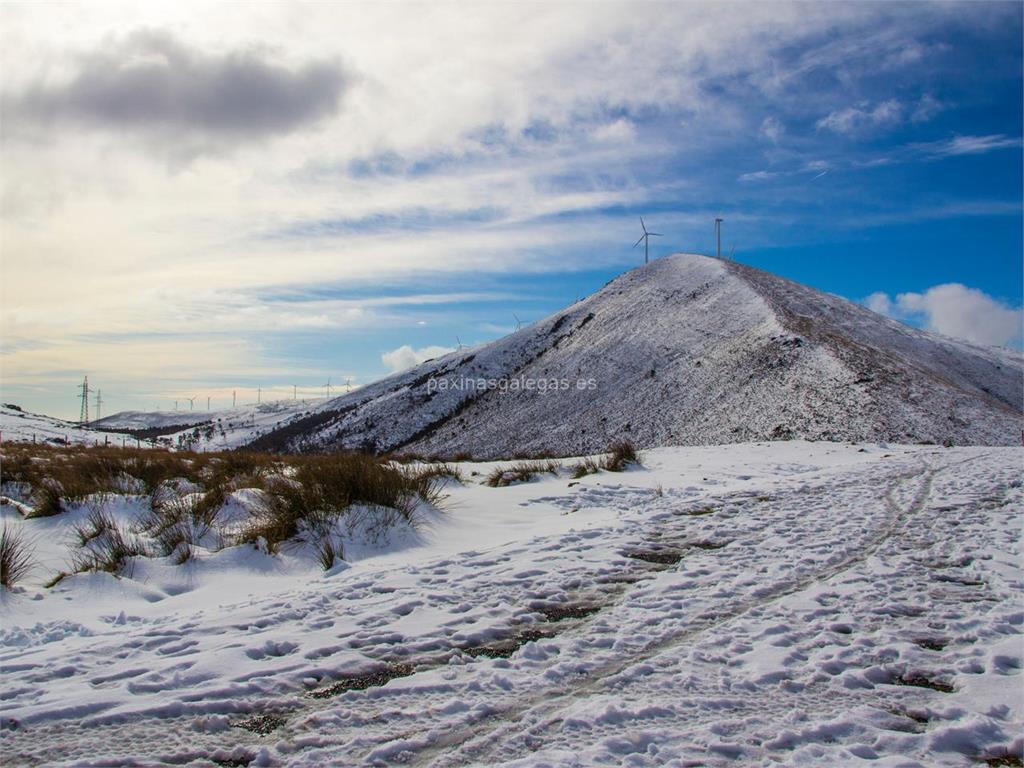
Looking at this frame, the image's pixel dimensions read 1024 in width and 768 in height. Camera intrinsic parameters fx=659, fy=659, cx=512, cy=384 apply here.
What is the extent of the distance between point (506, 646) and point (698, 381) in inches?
1693

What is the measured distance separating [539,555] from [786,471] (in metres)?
11.3

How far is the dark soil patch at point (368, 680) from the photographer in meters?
4.71

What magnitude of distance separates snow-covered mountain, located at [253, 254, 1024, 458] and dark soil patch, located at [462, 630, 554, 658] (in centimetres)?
2964

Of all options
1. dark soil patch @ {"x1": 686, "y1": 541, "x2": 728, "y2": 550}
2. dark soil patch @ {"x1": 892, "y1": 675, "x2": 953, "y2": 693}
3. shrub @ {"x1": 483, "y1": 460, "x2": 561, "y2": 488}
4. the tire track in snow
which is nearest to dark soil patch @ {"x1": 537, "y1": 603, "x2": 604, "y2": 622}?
the tire track in snow

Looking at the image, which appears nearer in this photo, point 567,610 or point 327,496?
point 567,610

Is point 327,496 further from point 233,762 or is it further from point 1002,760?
point 1002,760

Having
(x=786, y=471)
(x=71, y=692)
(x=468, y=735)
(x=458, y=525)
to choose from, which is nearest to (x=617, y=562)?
(x=458, y=525)

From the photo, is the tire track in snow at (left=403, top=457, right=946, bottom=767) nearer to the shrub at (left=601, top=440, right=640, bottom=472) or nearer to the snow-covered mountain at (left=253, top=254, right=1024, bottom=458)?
the shrub at (left=601, top=440, right=640, bottom=472)

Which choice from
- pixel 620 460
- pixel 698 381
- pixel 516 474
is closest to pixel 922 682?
pixel 516 474

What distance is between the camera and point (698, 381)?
46375mm

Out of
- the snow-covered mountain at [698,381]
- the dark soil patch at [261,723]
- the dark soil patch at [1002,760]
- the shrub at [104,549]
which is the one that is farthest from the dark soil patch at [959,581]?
the snow-covered mountain at [698,381]

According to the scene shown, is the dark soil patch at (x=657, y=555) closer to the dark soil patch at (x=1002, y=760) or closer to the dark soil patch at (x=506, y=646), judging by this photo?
the dark soil patch at (x=506, y=646)

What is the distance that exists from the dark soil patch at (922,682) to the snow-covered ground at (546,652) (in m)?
Answer: 0.02

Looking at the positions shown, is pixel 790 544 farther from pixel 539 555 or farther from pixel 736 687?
pixel 736 687
